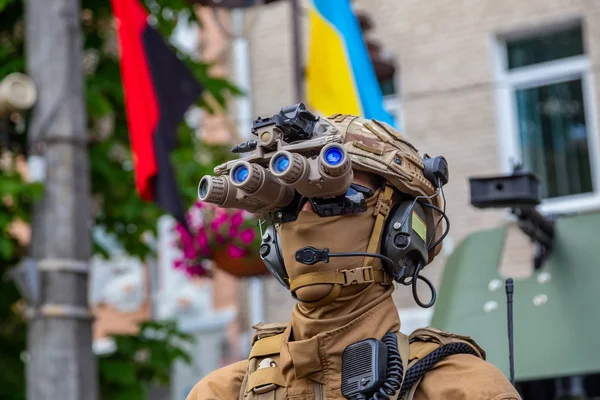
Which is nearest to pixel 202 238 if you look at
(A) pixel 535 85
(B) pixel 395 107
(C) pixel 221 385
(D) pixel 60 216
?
(D) pixel 60 216

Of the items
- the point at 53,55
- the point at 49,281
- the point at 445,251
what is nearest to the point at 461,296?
the point at 49,281

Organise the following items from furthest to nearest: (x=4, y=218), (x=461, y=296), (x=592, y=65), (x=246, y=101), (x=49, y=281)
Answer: (x=246, y=101) < (x=592, y=65) < (x=4, y=218) < (x=49, y=281) < (x=461, y=296)

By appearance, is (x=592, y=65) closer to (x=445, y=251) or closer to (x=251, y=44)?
(x=445, y=251)

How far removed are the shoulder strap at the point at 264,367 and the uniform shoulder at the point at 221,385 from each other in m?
0.04

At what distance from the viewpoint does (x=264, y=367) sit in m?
3.63

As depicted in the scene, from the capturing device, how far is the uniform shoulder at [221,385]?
3.70 meters

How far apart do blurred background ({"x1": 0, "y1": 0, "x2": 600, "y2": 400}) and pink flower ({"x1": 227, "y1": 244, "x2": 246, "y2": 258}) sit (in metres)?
0.01

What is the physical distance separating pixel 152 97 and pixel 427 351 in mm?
4418

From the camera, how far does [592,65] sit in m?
10.3

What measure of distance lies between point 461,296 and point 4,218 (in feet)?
9.69

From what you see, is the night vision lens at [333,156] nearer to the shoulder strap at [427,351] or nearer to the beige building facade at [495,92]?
the shoulder strap at [427,351]

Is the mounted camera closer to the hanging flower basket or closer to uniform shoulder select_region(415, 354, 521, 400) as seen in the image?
uniform shoulder select_region(415, 354, 521, 400)

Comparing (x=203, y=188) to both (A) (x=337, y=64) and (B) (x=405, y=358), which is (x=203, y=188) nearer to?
(B) (x=405, y=358)

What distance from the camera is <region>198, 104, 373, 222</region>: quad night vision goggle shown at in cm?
336
